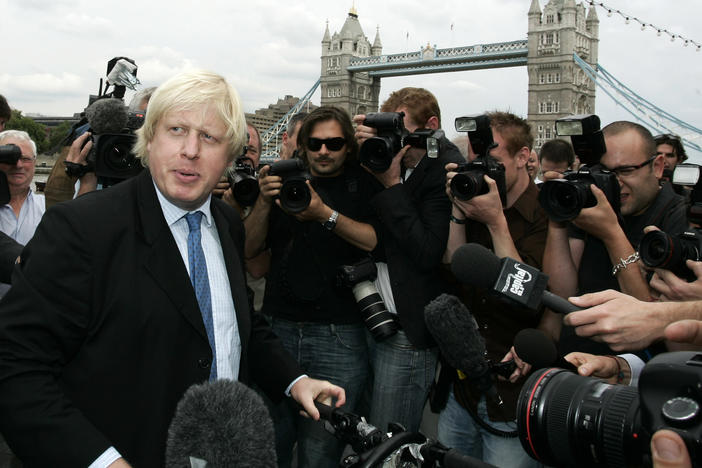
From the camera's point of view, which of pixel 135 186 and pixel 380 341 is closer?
pixel 135 186

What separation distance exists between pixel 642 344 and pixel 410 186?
1.36 metres

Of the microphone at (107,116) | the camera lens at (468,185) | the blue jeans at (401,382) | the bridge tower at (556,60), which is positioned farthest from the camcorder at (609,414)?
the bridge tower at (556,60)

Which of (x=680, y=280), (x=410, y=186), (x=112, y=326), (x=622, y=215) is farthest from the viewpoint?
(x=410, y=186)

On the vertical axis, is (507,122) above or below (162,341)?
above

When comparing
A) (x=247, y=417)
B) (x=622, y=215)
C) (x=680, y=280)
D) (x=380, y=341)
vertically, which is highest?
(x=622, y=215)

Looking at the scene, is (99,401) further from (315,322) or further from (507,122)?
(507,122)

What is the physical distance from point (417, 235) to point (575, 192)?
2.23 feet

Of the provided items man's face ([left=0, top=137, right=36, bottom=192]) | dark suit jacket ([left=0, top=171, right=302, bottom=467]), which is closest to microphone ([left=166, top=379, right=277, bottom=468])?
dark suit jacket ([left=0, top=171, right=302, bottom=467])

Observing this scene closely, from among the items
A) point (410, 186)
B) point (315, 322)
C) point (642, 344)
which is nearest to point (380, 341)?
point (315, 322)

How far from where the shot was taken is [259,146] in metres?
3.64

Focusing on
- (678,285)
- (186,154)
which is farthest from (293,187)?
(678,285)

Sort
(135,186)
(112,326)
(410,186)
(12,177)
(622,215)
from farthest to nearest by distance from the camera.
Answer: (12,177), (410,186), (622,215), (135,186), (112,326)

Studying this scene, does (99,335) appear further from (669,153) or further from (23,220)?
(669,153)

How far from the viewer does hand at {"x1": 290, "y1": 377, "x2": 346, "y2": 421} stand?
1.48 m
